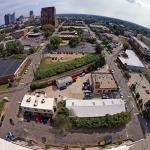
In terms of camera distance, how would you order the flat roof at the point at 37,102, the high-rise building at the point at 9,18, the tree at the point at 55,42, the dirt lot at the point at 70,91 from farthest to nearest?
the high-rise building at the point at 9,18, the tree at the point at 55,42, the dirt lot at the point at 70,91, the flat roof at the point at 37,102

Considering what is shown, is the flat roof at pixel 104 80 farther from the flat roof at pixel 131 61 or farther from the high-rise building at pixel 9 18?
the high-rise building at pixel 9 18

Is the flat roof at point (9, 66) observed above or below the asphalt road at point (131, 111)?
above

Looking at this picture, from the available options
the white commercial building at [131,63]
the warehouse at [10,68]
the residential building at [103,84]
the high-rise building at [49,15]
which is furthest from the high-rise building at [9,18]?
the residential building at [103,84]

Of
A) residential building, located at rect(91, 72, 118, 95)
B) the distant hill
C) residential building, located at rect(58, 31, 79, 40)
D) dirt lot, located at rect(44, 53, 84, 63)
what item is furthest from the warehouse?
the distant hill

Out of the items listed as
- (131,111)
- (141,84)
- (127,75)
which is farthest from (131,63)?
(131,111)

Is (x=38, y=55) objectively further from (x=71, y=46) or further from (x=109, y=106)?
(x=109, y=106)

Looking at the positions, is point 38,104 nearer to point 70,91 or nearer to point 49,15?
point 70,91

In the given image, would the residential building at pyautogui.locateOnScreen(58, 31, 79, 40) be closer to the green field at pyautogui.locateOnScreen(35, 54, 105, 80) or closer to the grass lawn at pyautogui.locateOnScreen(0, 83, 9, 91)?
the green field at pyautogui.locateOnScreen(35, 54, 105, 80)
